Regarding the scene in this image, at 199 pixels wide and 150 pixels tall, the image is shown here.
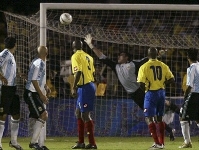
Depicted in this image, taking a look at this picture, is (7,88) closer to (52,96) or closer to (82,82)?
(82,82)

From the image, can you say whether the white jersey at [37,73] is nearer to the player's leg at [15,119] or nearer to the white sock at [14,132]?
the player's leg at [15,119]

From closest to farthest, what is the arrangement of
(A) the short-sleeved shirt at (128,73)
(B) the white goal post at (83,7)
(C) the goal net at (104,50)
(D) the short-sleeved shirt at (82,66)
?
(D) the short-sleeved shirt at (82,66), (B) the white goal post at (83,7), (C) the goal net at (104,50), (A) the short-sleeved shirt at (128,73)

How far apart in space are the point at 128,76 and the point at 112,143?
2042mm

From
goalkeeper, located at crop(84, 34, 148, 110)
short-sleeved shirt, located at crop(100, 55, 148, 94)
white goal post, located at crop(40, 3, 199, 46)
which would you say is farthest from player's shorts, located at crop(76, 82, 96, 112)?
short-sleeved shirt, located at crop(100, 55, 148, 94)

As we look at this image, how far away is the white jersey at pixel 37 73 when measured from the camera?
11.8 m

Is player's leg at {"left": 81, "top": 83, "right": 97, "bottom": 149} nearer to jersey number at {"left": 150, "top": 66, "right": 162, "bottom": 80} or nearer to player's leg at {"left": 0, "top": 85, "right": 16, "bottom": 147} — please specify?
jersey number at {"left": 150, "top": 66, "right": 162, "bottom": 80}

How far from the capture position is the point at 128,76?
1616 centimetres

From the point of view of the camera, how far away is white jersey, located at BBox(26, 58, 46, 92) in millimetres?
11789

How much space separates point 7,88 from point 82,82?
1.55 metres

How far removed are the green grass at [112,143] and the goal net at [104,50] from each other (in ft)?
2.35

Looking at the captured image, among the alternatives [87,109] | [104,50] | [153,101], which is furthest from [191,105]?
[104,50]

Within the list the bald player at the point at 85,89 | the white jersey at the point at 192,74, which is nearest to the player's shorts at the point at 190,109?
the white jersey at the point at 192,74

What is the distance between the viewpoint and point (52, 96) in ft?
56.7

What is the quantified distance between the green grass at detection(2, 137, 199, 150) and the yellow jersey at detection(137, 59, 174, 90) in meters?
1.28
